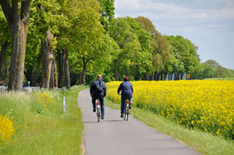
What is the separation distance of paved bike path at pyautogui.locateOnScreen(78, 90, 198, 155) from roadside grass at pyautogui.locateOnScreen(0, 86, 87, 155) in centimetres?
44

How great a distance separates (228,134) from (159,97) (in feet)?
24.7

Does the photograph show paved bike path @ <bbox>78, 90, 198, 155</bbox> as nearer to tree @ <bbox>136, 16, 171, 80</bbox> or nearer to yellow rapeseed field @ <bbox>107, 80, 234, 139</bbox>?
yellow rapeseed field @ <bbox>107, 80, 234, 139</bbox>

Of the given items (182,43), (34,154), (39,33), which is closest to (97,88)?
(34,154)

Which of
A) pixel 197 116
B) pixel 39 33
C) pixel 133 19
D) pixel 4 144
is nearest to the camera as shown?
pixel 4 144

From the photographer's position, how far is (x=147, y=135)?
37.9 feet

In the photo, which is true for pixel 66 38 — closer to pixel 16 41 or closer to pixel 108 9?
pixel 16 41

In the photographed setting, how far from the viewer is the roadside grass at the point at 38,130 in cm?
962

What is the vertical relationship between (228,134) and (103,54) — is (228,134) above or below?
below

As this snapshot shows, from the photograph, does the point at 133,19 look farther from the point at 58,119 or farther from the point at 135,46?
the point at 58,119

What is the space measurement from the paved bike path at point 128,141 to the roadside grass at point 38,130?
44 cm

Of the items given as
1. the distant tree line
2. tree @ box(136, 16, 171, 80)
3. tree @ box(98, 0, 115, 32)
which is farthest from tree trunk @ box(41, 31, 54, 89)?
tree @ box(136, 16, 171, 80)

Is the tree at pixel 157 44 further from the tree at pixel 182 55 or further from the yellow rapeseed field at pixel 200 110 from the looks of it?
the yellow rapeseed field at pixel 200 110

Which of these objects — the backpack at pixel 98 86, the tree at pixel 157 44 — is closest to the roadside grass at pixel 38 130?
the backpack at pixel 98 86

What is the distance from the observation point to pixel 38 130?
13.7m
